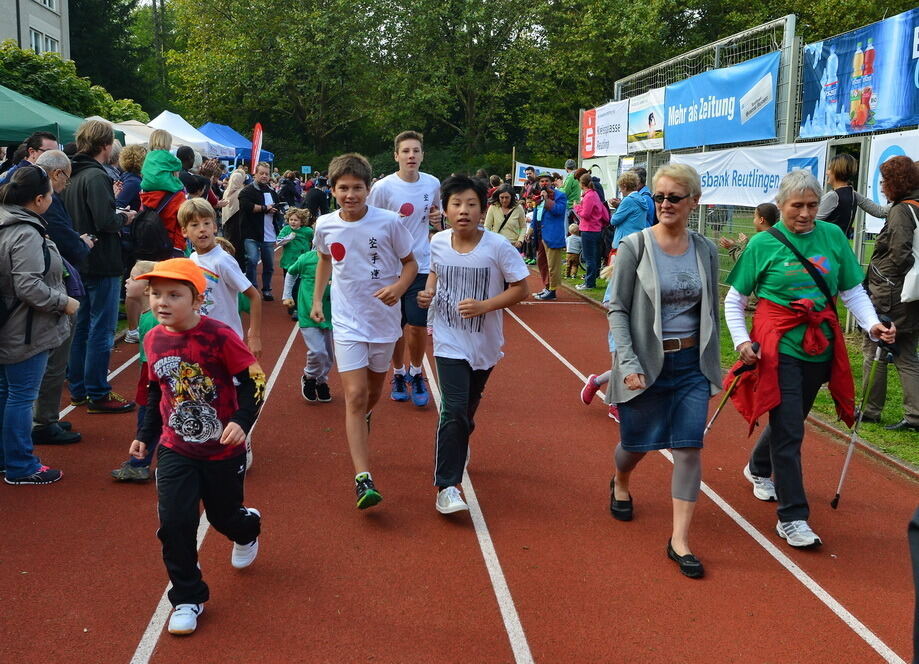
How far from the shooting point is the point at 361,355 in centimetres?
543

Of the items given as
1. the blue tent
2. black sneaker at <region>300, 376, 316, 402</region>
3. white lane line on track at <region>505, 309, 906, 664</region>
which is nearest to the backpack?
black sneaker at <region>300, 376, 316, 402</region>

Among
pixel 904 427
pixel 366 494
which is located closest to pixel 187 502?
pixel 366 494

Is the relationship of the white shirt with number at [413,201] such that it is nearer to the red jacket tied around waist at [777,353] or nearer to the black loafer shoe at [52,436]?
the black loafer shoe at [52,436]

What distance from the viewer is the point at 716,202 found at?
1384cm

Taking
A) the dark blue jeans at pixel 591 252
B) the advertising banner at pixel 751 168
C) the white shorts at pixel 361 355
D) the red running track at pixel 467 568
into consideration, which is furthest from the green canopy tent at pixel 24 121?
the advertising banner at pixel 751 168

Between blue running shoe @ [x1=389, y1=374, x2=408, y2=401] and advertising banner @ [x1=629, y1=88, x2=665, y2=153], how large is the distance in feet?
33.3

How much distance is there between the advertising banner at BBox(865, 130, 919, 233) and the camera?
921 cm

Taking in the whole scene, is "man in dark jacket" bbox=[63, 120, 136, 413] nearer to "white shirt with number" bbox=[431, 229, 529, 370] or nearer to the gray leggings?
"white shirt with number" bbox=[431, 229, 529, 370]

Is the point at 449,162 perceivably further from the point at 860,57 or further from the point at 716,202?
the point at 860,57

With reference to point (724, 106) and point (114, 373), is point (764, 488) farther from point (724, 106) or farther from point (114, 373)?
point (724, 106)

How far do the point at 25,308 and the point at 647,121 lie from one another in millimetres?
13754

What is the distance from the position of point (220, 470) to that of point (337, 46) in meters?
47.5

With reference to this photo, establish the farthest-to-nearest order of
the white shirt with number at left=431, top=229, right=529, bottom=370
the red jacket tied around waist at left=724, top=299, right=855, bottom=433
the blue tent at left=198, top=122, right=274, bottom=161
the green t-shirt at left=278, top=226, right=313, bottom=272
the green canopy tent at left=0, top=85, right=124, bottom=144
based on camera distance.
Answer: the blue tent at left=198, top=122, right=274, bottom=161, the green canopy tent at left=0, top=85, right=124, bottom=144, the green t-shirt at left=278, top=226, right=313, bottom=272, the white shirt with number at left=431, top=229, right=529, bottom=370, the red jacket tied around waist at left=724, top=299, right=855, bottom=433

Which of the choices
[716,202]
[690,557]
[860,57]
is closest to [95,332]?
[690,557]
